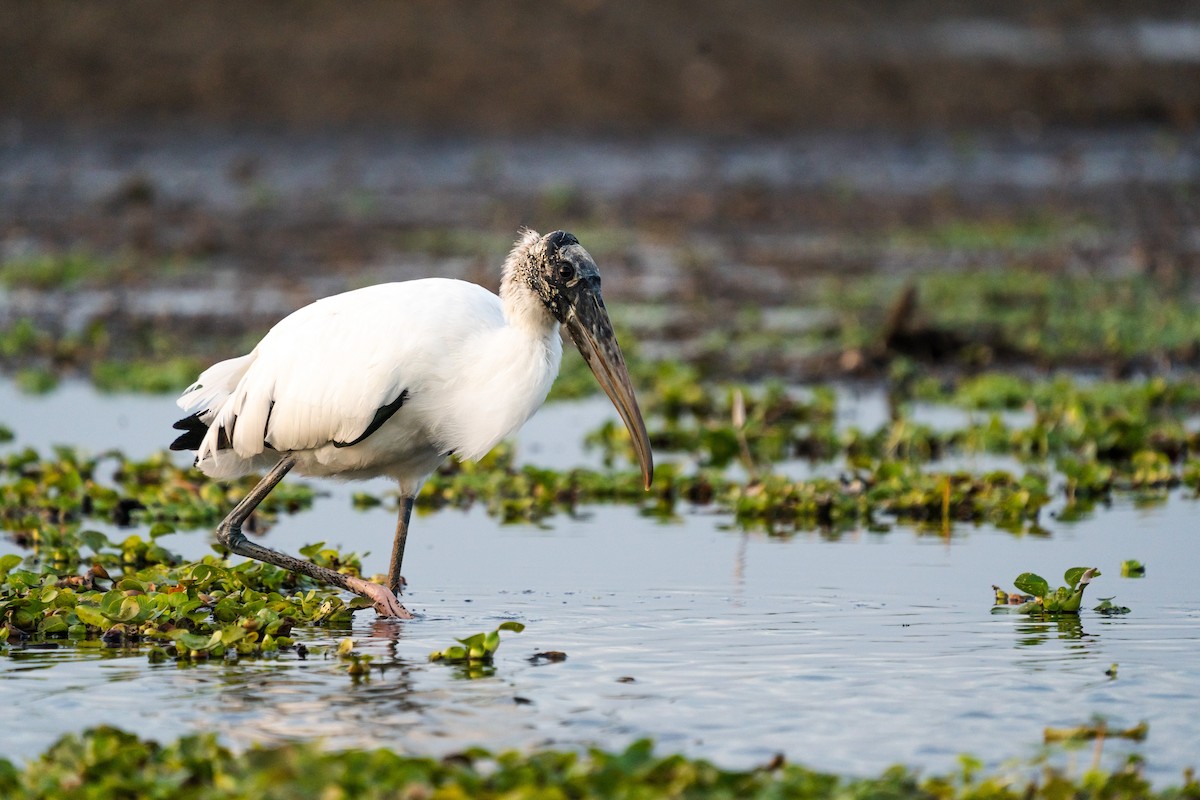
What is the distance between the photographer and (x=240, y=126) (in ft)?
86.5

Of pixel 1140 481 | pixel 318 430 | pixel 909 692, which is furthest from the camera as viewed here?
pixel 1140 481

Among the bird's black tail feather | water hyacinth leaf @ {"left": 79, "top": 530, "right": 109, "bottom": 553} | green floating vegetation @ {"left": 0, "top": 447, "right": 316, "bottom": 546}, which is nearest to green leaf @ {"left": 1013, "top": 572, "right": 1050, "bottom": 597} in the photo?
the bird's black tail feather

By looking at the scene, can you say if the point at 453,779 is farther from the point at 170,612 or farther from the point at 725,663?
the point at 170,612

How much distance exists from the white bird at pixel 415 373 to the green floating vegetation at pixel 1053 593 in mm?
1289

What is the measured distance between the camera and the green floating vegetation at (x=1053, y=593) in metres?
6.27

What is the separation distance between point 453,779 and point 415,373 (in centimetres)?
207

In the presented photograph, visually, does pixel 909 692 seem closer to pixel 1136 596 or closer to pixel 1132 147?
pixel 1136 596

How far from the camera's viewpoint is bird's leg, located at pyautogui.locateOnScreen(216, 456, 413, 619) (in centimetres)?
641

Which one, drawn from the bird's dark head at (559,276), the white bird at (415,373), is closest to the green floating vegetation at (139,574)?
the white bird at (415,373)

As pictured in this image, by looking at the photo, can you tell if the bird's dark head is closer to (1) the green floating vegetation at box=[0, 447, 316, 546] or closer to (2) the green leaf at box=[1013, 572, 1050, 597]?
(2) the green leaf at box=[1013, 572, 1050, 597]

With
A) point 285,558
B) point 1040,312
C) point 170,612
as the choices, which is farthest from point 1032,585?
point 1040,312

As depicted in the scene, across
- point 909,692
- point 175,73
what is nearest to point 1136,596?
point 909,692

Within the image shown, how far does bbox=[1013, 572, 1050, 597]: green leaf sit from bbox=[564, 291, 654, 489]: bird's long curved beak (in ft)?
4.07

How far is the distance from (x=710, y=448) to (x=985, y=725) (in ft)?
14.1
